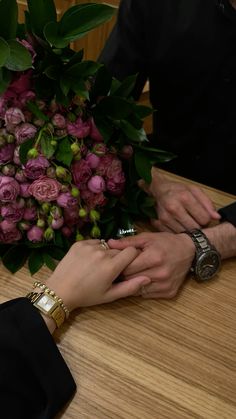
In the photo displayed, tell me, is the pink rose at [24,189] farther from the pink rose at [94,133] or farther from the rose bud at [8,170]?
the pink rose at [94,133]

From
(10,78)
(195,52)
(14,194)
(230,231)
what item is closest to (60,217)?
(14,194)

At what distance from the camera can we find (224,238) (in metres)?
0.92

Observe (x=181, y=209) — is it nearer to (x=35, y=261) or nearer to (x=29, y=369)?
(x=35, y=261)

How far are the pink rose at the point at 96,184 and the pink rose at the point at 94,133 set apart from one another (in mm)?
69

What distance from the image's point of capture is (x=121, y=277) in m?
0.84

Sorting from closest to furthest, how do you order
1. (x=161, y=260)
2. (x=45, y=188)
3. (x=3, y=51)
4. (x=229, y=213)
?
(x=3, y=51) < (x=45, y=188) < (x=161, y=260) < (x=229, y=213)

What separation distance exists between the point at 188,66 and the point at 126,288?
72 centimetres

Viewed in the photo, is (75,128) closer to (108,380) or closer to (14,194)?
(14,194)

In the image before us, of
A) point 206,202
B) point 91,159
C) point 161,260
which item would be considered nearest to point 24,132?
point 91,159

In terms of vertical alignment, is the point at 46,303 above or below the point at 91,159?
below

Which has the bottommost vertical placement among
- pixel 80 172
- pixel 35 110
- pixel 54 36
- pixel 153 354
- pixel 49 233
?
pixel 153 354

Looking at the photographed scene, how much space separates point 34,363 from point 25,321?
0.07 meters

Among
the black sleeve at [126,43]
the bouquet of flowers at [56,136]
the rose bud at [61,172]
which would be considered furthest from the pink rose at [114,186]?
the black sleeve at [126,43]

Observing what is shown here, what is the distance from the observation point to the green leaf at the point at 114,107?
762mm
